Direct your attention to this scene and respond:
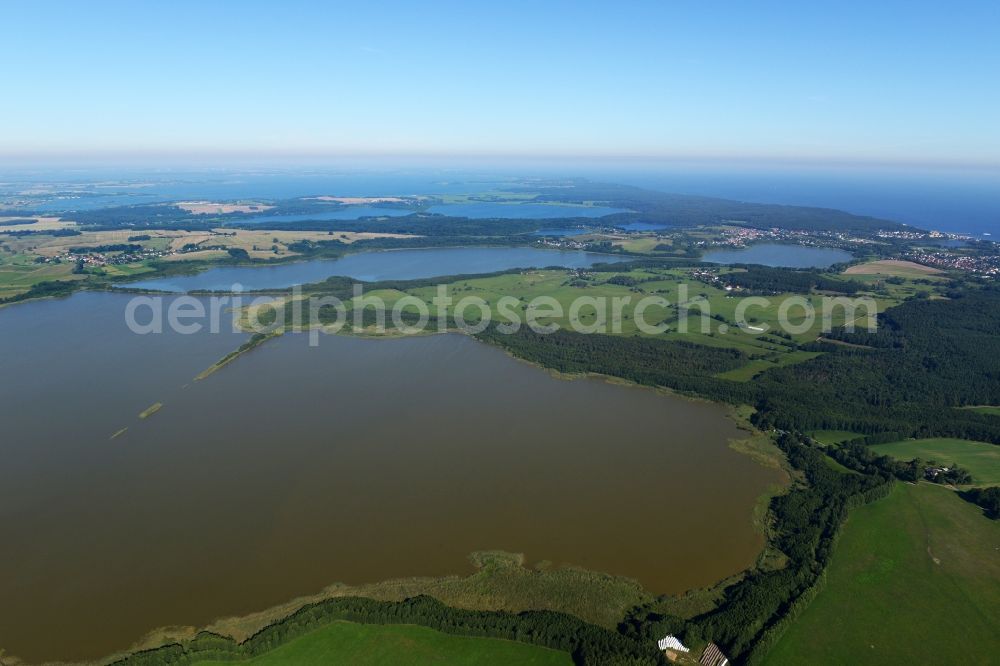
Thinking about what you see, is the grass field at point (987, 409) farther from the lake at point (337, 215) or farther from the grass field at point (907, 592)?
the lake at point (337, 215)

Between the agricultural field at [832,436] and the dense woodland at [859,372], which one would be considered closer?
the agricultural field at [832,436]

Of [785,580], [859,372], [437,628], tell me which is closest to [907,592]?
[785,580]

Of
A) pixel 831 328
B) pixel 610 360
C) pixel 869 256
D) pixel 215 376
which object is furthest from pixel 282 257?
pixel 869 256

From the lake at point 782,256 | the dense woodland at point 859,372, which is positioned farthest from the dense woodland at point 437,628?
the lake at point 782,256

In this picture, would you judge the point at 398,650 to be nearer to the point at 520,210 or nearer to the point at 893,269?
the point at 893,269


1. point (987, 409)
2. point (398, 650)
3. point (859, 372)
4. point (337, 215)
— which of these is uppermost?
point (337, 215)

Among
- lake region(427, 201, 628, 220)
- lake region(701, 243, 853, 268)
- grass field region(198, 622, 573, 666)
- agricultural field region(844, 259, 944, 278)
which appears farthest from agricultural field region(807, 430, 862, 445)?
lake region(427, 201, 628, 220)

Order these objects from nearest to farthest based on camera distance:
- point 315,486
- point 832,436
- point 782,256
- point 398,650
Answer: point 398,650 → point 315,486 → point 832,436 → point 782,256
